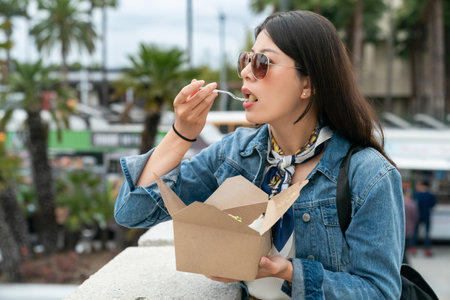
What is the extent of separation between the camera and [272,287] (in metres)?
1.52

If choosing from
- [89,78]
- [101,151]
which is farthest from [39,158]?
[89,78]

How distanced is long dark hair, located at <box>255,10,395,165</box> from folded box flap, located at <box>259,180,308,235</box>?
43 centimetres

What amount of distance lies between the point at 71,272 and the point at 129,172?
1330 cm

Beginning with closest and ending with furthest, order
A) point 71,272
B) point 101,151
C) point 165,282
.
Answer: point 165,282, point 71,272, point 101,151

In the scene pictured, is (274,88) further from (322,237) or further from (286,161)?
(322,237)

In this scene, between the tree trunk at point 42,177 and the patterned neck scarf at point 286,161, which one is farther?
the tree trunk at point 42,177

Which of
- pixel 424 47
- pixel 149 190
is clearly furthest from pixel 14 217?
pixel 424 47

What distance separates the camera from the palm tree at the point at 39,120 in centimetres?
1503

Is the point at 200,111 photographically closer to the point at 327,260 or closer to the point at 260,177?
the point at 260,177

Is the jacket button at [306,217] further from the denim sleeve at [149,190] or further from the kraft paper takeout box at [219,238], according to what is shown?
the denim sleeve at [149,190]

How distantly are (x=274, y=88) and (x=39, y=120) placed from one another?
14.8 meters

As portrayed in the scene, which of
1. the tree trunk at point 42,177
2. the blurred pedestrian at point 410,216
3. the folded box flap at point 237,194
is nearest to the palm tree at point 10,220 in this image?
the tree trunk at point 42,177

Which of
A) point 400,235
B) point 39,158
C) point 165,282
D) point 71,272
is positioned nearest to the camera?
point 400,235

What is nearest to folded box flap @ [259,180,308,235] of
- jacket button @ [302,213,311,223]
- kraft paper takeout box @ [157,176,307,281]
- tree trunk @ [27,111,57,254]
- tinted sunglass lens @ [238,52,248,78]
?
kraft paper takeout box @ [157,176,307,281]
